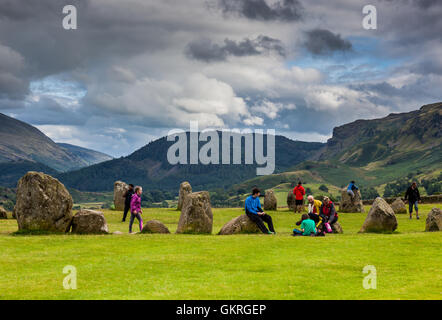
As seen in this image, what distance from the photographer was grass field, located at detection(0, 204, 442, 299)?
1362cm

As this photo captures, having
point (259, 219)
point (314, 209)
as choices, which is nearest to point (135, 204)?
point (259, 219)

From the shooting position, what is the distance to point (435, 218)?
99.6ft

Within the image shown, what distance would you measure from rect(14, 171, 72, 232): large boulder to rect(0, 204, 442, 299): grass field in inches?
60.3

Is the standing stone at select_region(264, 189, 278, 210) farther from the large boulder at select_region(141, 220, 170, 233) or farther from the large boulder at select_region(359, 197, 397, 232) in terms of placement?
the large boulder at select_region(141, 220, 170, 233)

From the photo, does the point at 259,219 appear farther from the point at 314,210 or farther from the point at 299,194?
the point at 299,194

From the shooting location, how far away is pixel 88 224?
27719 millimetres

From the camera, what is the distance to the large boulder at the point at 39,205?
87.6 feet

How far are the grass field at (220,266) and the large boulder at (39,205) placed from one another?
1.53 metres

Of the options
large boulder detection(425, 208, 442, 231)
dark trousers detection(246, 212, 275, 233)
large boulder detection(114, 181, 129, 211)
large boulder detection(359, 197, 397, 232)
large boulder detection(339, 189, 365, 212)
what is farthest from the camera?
large boulder detection(114, 181, 129, 211)

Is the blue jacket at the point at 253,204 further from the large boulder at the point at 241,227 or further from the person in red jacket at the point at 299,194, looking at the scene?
the person in red jacket at the point at 299,194

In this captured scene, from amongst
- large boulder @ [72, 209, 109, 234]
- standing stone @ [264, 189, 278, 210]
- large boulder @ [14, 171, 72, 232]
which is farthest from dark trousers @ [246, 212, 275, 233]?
standing stone @ [264, 189, 278, 210]

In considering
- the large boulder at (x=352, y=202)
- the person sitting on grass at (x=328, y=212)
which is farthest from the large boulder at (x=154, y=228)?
the large boulder at (x=352, y=202)
